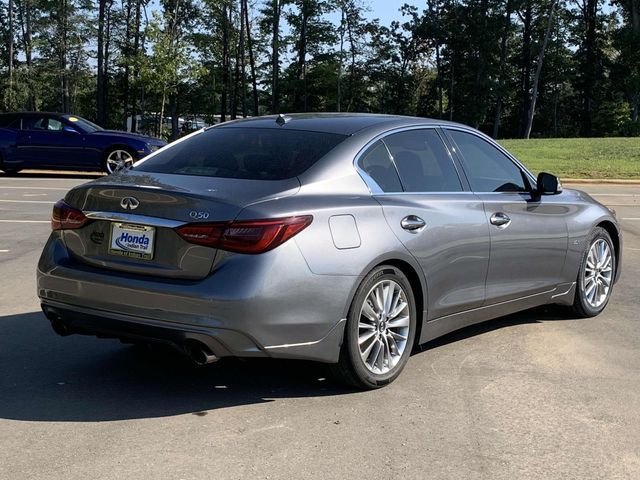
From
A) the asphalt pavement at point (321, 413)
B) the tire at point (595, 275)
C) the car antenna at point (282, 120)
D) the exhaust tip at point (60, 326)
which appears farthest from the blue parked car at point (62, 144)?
the exhaust tip at point (60, 326)

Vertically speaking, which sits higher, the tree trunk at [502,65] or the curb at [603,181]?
the tree trunk at [502,65]

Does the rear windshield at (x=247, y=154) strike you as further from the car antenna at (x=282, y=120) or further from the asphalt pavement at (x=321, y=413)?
the asphalt pavement at (x=321, y=413)

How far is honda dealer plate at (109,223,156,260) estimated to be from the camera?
401cm

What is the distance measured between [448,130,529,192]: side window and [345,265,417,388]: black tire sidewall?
44.7 inches

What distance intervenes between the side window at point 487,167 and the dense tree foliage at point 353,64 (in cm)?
4720

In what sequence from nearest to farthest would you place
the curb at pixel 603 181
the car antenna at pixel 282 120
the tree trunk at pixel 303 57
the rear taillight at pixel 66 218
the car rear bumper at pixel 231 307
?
1. the car rear bumper at pixel 231 307
2. the rear taillight at pixel 66 218
3. the car antenna at pixel 282 120
4. the curb at pixel 603 181
5. the tree trunk at pixel 303 57

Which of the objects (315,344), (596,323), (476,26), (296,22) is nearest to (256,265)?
(315,344)

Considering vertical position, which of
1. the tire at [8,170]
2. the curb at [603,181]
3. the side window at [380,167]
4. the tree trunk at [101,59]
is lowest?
the tire at [8,170]

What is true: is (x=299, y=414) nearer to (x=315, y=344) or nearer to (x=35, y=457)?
(x=315, y=344)

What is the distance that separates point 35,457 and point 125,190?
4.76 feet

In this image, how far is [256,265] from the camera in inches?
149

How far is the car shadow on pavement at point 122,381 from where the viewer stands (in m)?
4.09

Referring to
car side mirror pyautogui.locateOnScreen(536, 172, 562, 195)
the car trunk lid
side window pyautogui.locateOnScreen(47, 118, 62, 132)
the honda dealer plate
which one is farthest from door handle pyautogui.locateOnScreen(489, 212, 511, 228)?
side window pyautogui.locateOnScreen(47, 118, 62, 132)

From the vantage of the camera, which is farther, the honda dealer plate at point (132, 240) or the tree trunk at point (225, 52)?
the tree trunk at point (225, 52)
